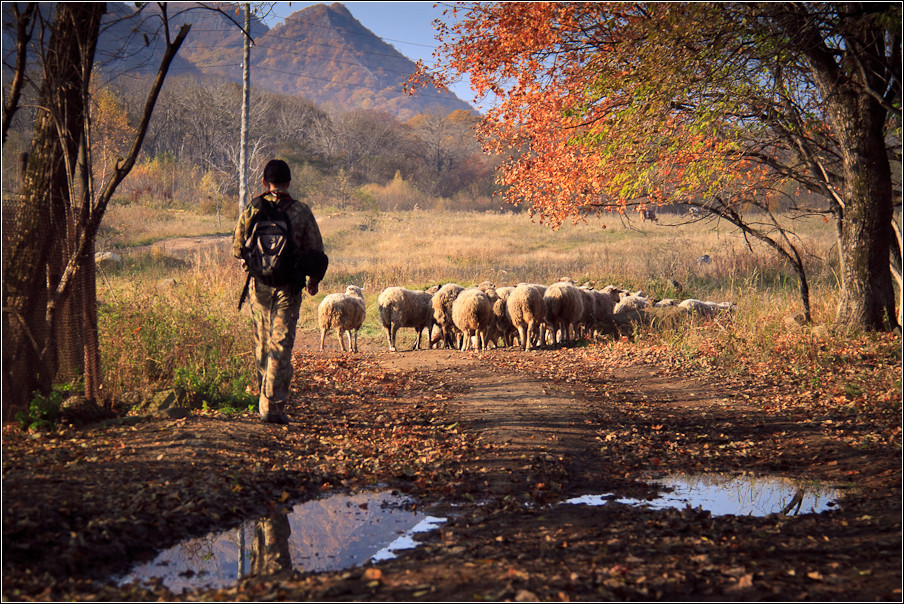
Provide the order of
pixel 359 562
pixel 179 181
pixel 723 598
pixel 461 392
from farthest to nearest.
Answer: pixel 179 181 < pixel 461 392 < pixel 359 562 < pixel 723 598

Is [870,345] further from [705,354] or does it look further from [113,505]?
[113,505]

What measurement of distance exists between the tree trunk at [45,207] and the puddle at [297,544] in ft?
8.20

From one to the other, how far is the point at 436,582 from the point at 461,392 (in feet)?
19.7

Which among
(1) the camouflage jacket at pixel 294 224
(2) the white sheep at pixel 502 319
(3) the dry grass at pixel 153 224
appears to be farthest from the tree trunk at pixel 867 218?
(3) the dry grass at pixel 153 224

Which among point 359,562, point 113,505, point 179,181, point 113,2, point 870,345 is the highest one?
point 179,181

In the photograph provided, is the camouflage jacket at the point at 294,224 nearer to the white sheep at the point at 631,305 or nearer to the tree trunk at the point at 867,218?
the tree trunk at the point at 867,218

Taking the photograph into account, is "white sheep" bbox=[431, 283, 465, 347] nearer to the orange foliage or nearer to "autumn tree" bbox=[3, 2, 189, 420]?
the orange foliage

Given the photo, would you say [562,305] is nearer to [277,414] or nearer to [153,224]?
[277,414]

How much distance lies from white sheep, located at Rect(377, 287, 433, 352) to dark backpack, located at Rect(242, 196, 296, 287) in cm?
909

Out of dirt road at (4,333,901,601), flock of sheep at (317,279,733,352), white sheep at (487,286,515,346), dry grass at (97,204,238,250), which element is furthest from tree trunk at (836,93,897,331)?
dry grass at (97,204,238,250)

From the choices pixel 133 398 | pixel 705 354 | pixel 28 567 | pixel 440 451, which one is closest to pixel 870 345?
pixel 705 354

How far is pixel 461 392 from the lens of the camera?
31.3ft

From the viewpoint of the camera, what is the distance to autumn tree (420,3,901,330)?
8891mm

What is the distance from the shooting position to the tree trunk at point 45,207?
19.3ft
